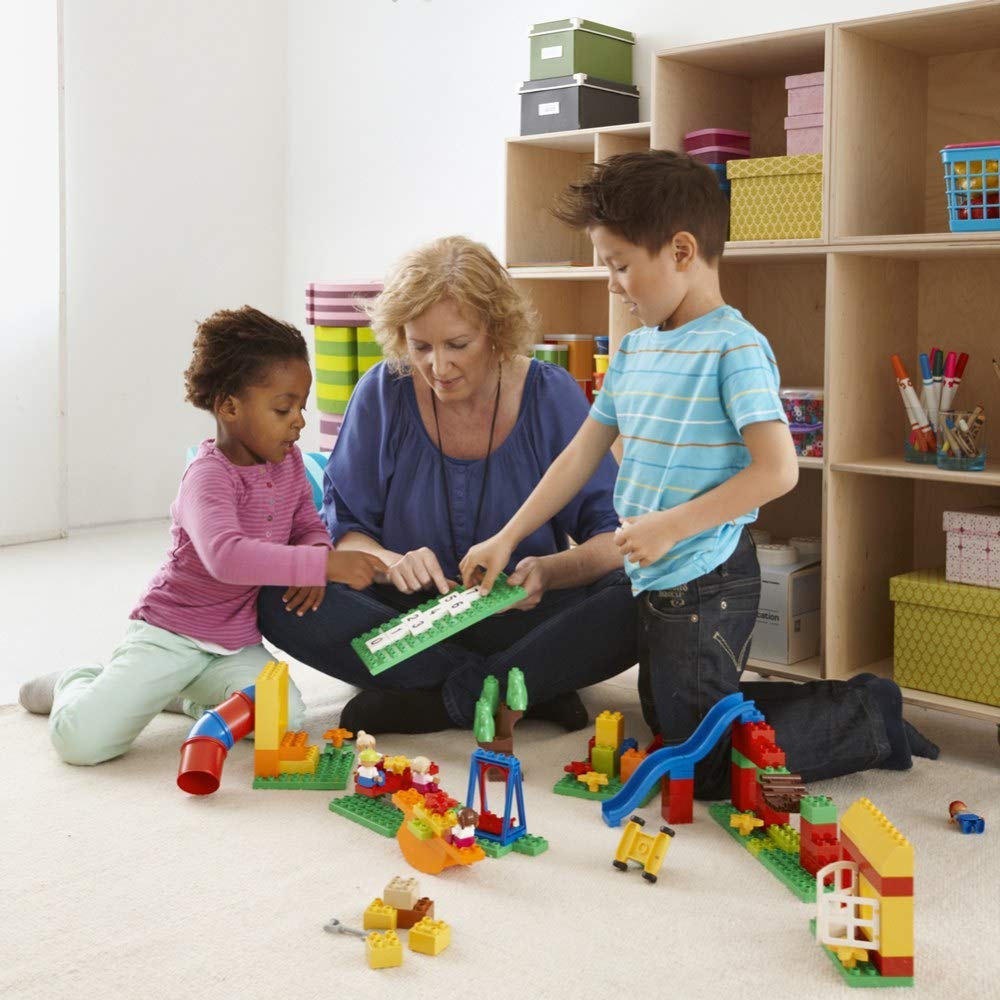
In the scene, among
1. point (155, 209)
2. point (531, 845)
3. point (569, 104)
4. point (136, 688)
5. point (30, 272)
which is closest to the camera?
point (531, 845)

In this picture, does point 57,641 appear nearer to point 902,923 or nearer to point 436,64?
point 902,923

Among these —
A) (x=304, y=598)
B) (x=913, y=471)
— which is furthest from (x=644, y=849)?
(x=913, y=471)

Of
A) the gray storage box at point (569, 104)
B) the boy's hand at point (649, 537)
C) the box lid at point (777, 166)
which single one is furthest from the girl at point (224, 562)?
the gray storage box at point (569, 104)

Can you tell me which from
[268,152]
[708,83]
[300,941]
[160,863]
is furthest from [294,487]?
[268,152]

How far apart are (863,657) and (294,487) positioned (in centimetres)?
101

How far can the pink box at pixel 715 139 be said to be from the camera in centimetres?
235

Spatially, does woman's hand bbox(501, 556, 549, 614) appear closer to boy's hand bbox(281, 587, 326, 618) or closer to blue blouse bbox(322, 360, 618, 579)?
blue blouse bbox(322, 360, 618, 579)

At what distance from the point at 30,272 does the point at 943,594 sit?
9.06 ft

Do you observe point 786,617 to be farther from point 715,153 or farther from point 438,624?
point 715,153

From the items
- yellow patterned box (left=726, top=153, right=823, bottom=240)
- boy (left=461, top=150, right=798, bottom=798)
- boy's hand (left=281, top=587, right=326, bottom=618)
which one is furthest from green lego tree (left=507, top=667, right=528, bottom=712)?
yellow patterned box (left=726, top=153, right=823, bottom=240)

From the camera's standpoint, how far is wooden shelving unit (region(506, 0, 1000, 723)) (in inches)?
81.7

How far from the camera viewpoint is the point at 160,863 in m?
1.53

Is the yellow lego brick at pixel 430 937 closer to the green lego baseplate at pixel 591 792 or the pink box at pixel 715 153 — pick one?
the green lego baseplate at pixel 591 792

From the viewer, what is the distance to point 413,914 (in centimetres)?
135
